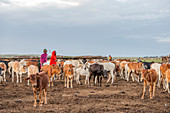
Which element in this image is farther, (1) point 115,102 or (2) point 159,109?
(1) point 115,102

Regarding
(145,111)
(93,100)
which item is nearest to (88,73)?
(93,100)

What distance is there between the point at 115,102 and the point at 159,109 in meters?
2.43

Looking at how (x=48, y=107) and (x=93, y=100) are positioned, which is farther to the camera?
(x=93, y=100)

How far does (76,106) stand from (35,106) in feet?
6.69

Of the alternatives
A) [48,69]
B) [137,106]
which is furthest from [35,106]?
[48,69]

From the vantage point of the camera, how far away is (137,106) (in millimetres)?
10453

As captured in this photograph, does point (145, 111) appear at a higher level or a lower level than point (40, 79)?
lower

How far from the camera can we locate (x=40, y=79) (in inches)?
389

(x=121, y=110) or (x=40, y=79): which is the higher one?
(x=40, y=79)

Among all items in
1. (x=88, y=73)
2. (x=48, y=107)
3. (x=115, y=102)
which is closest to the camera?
(x=48, y=107)

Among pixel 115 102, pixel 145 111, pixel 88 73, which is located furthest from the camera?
pixel 88 73

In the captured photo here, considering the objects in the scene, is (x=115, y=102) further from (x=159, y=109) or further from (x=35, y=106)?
(x=35, y=106)

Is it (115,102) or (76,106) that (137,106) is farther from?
(76,106)

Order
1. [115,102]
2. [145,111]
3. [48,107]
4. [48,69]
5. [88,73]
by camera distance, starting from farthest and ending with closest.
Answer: [88,73] < [48,69] < [115,102] < [48,107] < [145,111]
